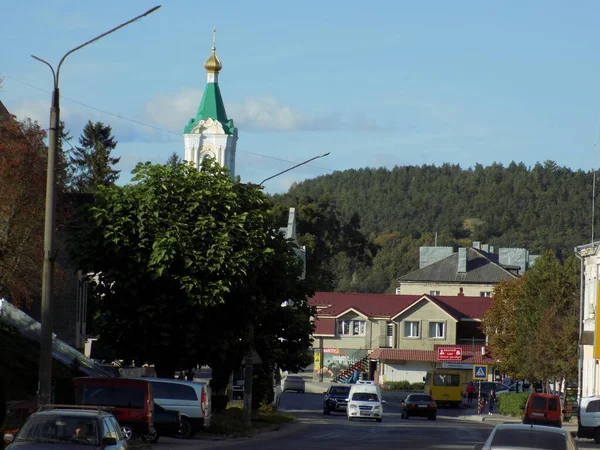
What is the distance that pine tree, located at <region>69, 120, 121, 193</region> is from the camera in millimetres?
91812

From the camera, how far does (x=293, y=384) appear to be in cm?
8425

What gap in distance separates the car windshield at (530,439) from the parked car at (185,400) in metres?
15.1

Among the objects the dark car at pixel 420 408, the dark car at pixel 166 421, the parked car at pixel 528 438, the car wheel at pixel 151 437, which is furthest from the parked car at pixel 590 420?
the parked car at pixel 528 438

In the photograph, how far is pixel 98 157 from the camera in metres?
93.6

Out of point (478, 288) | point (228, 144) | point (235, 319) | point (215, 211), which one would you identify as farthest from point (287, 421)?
point (478, 288)

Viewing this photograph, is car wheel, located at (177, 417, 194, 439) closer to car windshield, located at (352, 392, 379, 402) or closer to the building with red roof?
car windshield, located at (352, 392, 379, 402)

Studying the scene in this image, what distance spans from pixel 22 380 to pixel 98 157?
60.3m

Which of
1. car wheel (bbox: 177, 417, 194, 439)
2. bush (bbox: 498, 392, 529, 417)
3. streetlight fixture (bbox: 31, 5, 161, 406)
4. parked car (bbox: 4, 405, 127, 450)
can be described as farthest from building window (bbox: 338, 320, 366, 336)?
parked car (bbox: 4, 405, 127, 450)

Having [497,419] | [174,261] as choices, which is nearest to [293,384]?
[497,419]

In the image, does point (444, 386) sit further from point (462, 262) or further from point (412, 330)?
point (462, 262)

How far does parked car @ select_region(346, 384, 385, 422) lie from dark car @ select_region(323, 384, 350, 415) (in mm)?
5300

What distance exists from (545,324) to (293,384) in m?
29.9

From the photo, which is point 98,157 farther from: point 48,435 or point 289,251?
point 48,435

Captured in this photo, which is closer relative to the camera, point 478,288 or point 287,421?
point 287,421
